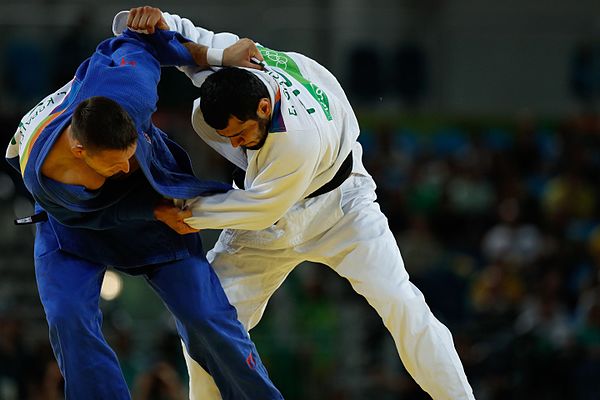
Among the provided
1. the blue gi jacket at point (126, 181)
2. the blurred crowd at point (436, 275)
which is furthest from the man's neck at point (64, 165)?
the blurred crowd at point (436, 275)

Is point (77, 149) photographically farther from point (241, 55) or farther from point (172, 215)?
point (241, 55)

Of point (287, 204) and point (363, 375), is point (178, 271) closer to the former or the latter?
point (287, 204)

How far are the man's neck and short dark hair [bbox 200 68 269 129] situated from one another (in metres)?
0.52

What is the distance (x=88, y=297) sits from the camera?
439 centimetres

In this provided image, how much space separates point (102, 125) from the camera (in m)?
4.00

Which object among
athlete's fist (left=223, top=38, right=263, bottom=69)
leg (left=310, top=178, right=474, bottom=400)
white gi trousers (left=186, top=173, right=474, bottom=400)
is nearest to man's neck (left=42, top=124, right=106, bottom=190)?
athlete's fist (left=223, top=38, right=263, bottom=69)

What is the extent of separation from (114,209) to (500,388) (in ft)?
15.7

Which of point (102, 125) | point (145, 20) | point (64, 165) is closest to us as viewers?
point (102, 125)

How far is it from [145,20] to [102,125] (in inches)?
31.8

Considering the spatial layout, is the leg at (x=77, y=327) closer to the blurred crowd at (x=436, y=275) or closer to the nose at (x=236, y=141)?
the nose at (x=236, y=141)

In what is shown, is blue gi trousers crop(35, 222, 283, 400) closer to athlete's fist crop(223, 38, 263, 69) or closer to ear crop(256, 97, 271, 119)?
ear crop(256, 97, 271, 119)

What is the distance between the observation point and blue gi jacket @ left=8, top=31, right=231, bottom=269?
421 centimetres

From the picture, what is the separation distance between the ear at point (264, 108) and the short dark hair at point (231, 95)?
0.01 metres

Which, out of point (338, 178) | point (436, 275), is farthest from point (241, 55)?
point (436, 275)
